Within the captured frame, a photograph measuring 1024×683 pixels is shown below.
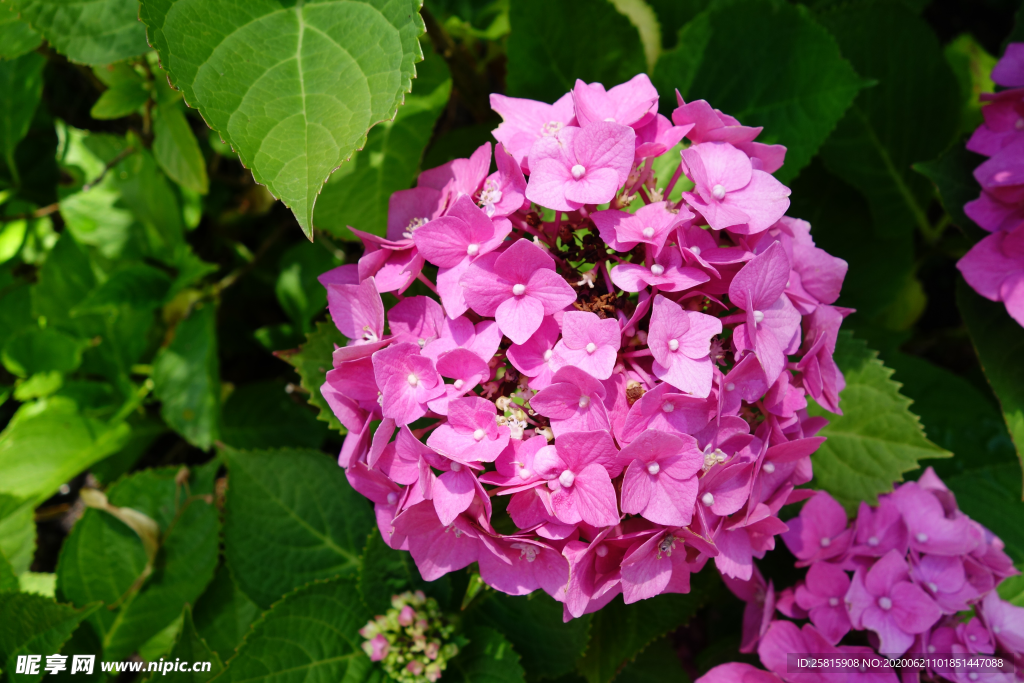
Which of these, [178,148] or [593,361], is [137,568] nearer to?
[178,148]

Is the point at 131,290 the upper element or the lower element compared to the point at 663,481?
lower

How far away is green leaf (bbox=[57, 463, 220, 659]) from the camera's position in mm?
1825

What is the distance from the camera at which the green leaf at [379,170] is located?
1641 millimetres

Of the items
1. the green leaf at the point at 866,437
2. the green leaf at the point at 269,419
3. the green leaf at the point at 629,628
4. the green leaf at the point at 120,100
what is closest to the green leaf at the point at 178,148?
the green leaf at the point at 120,100

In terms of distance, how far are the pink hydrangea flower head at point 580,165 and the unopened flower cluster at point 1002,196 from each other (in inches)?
43.0

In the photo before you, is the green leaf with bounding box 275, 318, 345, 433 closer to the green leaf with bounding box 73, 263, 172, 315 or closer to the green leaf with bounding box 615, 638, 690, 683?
the green leaf with bounding box 73, 263, 172, 315

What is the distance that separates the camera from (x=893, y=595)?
136cm

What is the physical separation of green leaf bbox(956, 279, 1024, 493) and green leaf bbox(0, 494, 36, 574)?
9.03 ft

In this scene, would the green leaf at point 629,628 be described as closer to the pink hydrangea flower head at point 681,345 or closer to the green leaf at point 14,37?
the pink hydrangea flower head at point 681,345

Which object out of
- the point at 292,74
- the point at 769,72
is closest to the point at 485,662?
the point at 292,74

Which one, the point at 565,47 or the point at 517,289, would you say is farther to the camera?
the point at 565,47

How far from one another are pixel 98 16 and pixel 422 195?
36.3 inches

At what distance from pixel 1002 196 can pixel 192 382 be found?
2.30m

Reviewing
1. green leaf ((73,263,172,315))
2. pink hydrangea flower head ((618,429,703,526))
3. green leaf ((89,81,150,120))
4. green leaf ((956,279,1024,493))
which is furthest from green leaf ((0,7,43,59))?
green leaf ((956,279,1024,493))
